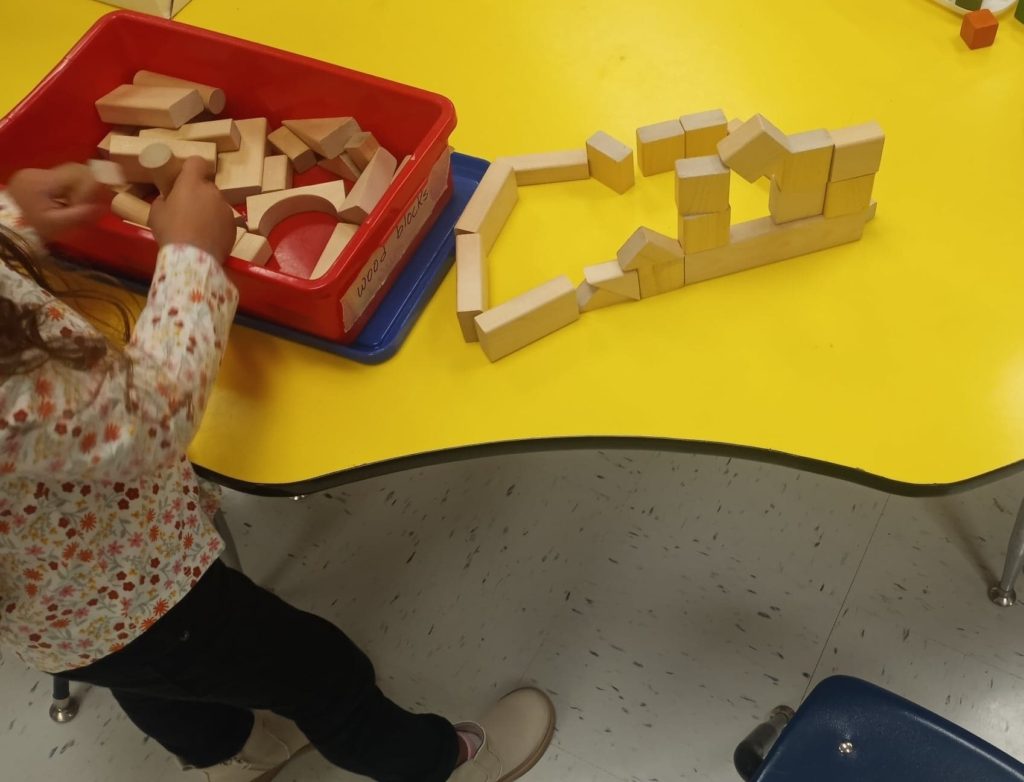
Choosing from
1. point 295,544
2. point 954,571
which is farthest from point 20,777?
point 954,571

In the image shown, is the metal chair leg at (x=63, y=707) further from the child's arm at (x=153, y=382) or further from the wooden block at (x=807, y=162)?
the wooden block at (x=807, y=162)

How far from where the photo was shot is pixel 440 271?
3.01 ft

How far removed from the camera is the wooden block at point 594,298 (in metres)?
0.87

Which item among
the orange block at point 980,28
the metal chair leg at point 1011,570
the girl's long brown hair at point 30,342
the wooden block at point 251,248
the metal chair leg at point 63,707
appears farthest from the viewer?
the metal chair leg at point 63,707

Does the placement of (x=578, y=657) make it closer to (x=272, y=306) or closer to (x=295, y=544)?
(x=295, y=544)

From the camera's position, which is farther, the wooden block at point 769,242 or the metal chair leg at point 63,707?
the metal chair leg at point 63,707

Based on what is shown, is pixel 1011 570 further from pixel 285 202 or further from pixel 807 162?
pixel 285 202

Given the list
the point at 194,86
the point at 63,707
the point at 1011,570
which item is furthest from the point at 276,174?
the point at 1011,570

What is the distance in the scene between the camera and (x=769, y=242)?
0.87 metres

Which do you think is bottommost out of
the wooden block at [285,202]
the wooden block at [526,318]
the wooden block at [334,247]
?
the wooden block at [526,318]

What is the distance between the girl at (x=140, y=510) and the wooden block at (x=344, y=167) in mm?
156

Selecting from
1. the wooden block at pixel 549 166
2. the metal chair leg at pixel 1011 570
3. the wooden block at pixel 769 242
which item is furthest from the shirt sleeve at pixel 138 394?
the metal chair leg at pixel 1011 570

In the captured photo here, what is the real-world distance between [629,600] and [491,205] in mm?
696

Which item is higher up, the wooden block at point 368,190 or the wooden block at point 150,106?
the wooden block at point 150,106
